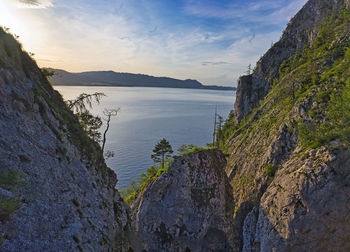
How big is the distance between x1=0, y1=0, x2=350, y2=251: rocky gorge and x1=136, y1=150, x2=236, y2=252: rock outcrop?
0.16 metres

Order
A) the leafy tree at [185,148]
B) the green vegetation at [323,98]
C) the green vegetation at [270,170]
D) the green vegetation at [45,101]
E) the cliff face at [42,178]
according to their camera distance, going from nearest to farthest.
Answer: the cliff face at [42,178]
the green vegetation at [45,101]
the green vegetation at [323,98]
the green vegetation at [270,170]
the leafy tree at [185,148]

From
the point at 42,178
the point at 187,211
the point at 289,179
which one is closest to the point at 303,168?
the point at 289,179

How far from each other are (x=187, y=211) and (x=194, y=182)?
473 centimetres

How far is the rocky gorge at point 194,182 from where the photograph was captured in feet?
29.5

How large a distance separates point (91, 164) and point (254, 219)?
22015 millimetres

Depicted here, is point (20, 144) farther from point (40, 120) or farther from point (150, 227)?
point (150, 227)

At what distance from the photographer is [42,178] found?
962 centimetres

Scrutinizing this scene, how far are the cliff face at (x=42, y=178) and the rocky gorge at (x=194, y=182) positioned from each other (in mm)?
61

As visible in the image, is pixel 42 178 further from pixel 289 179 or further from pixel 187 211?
pixel 187 211

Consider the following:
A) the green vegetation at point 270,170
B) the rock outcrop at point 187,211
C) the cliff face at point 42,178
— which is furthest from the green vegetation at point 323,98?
the cliff face at point 42,178

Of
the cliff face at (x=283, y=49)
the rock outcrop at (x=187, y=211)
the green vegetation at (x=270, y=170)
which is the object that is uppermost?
the cliff face at (x=283, y=49)

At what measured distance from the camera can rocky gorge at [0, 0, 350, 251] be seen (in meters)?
8.98

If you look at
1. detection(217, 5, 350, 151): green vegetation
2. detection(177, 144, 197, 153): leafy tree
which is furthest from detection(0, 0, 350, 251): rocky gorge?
Result: detection(177, 144, 197, 153): leafy tree

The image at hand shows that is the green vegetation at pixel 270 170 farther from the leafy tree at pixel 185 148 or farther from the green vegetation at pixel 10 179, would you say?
the green vegetation at pixel 10 179
